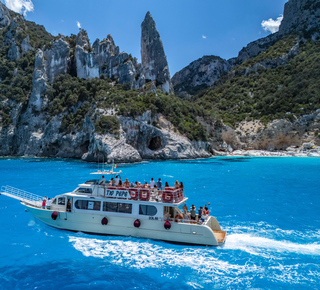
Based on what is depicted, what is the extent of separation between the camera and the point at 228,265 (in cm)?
1180

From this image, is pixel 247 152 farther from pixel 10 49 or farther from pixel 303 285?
pixel 10 49

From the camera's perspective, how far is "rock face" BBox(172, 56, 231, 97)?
531 ft

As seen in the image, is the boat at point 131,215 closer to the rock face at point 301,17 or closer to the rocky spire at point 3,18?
the rocky spire at point 3,18

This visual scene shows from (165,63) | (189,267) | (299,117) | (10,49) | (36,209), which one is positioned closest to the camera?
(189,267)

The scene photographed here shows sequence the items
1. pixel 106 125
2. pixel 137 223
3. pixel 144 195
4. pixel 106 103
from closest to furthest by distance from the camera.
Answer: pixel 137 223 < pixel 144 195 < pixel 106 125 < pixel 106 103

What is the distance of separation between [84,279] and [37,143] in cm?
7159

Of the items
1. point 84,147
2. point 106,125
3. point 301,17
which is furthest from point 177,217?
point 301,17

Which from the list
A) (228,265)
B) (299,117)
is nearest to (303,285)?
(228,265)

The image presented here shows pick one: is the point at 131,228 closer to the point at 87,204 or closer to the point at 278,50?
the point at 87,204

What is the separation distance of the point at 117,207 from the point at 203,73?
162 metres

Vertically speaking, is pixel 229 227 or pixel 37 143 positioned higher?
pixel 37 143

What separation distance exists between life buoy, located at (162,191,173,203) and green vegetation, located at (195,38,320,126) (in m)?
80.8

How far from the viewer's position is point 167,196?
1486 cm

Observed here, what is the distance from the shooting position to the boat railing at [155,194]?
584 inches
